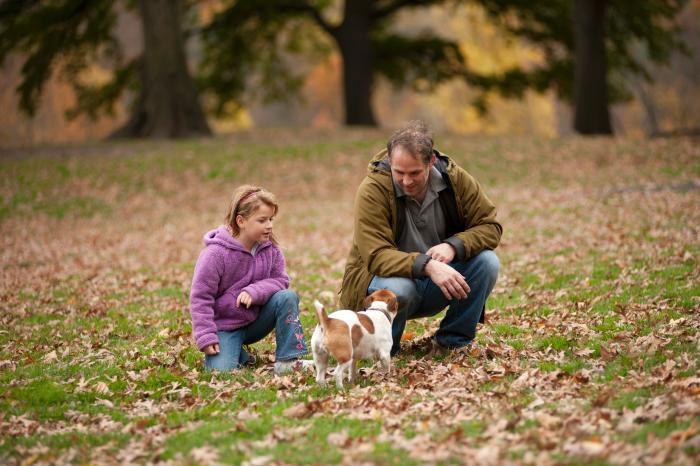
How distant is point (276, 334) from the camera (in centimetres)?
652

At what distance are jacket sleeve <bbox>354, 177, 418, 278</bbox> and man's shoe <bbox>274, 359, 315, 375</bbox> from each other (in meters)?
0.96

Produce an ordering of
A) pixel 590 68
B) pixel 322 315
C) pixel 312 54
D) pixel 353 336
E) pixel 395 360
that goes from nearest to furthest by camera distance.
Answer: pixel 322 315, pixel 353 336, pixel 395 360, pixel 590 68, pixel 312 54

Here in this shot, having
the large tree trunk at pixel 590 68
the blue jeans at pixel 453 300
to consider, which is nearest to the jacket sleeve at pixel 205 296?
the blue jeans at pixel 453 300

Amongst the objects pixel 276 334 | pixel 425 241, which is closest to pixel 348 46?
pixel 425 241

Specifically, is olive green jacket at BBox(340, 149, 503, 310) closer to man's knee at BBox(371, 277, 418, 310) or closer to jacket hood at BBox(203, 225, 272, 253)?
man's knee at BBox(371, 277, 418, 310)

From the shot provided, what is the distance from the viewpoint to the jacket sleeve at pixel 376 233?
6213 mm

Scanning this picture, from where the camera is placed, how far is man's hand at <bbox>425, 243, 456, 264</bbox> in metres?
6.19

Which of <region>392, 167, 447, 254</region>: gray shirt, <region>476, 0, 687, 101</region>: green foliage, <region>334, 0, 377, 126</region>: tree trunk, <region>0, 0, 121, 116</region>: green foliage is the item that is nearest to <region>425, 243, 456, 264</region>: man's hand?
<region>392, 167, 447, 254</region>: gray shirt

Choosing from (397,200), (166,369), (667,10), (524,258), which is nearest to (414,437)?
(397,200)

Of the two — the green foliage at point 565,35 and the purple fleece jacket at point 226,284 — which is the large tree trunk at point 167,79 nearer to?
the green foliage at point 565,35

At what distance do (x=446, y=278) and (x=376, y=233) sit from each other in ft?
2.38

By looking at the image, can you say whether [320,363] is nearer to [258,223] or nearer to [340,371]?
[340,371]

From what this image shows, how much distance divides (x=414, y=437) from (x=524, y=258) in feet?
23.5

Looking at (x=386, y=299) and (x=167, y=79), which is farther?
(x=167, y=79)
